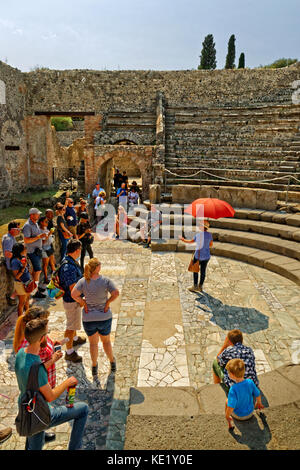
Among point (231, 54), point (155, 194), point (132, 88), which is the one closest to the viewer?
point (155, 194)

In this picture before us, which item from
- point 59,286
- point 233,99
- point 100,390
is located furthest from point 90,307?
point 233,99

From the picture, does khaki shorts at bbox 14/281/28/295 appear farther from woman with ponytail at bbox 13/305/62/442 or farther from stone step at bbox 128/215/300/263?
stone step at bbox 128/215/300/263

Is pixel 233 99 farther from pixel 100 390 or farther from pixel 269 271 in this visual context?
pixel 100 390

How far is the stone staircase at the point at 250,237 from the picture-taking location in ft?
28.3

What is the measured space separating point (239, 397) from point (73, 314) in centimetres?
282

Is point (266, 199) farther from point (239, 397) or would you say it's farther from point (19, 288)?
point (239, 397)

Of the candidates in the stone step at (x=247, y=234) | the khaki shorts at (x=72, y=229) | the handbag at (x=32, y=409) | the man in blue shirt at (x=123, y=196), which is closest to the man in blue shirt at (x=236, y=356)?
the handbag at (x=32, y=409)

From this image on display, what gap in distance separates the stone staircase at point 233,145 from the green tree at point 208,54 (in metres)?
33.3

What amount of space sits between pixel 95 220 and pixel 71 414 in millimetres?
11038

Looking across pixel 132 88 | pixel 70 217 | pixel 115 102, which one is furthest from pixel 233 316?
pixel 132 88

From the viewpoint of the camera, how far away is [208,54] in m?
47.1

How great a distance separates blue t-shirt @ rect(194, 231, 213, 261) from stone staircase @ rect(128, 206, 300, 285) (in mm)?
2319
